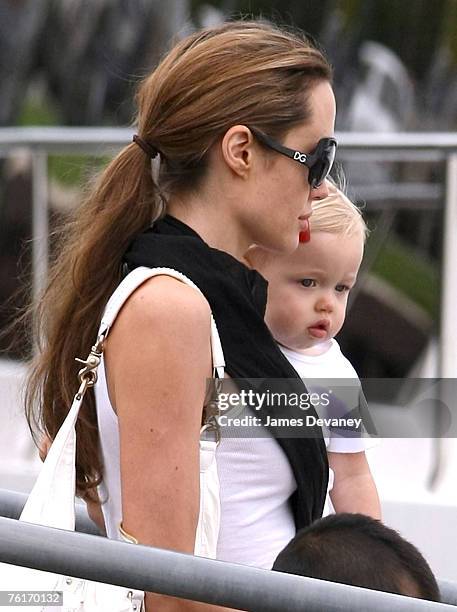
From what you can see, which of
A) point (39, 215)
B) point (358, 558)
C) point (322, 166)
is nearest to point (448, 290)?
point (39, 215)

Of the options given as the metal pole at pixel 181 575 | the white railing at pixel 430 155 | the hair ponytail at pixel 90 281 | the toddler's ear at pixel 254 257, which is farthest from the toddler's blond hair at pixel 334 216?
the white railing at pixel 430 155

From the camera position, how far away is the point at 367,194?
16.3 ft

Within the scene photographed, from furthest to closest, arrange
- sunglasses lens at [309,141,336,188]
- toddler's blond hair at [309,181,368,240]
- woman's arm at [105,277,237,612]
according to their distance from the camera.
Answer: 1. toddler's blond hair at [309,181,368,240]
2. sunglasses lens at [309,141,336,188]
3. woman's arm at [105,277,237,612]

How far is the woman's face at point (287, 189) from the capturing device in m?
1.92

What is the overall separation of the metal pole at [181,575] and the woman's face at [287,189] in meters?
0.51

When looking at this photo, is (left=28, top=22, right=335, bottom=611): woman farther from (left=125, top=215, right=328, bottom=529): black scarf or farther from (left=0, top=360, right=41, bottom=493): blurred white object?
(left=0, top=360, right=41, bottom=493): blurred white object

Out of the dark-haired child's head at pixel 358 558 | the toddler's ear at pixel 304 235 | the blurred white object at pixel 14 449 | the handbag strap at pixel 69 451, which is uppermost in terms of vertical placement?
the toddler's ear at pixel 304 235

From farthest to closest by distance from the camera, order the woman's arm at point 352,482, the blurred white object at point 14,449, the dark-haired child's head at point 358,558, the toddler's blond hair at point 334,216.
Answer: the blurred white object at point 14,449 → the toddler's blond hair at point 334,216 → the woman's arm at point 352,482 → the dark-haired child's head at point 358,558

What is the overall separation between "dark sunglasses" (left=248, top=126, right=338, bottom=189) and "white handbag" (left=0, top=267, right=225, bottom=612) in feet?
0.80

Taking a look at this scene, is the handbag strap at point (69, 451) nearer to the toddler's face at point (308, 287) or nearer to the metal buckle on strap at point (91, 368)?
the metal buckle on strap at point (91, 368)

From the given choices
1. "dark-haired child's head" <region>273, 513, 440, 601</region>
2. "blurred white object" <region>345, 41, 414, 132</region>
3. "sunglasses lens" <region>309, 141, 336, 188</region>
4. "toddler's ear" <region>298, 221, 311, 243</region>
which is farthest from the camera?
"blurred white object" <region>345, 41, 414, 132</region>

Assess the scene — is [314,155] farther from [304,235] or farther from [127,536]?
[127,536]

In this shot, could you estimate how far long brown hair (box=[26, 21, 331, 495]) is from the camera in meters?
1.89

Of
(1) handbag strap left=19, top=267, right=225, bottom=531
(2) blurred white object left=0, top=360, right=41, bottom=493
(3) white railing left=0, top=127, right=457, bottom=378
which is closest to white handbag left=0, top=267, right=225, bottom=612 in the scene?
(1) handbag strap left=19, top=267, right=225, bottom=531
